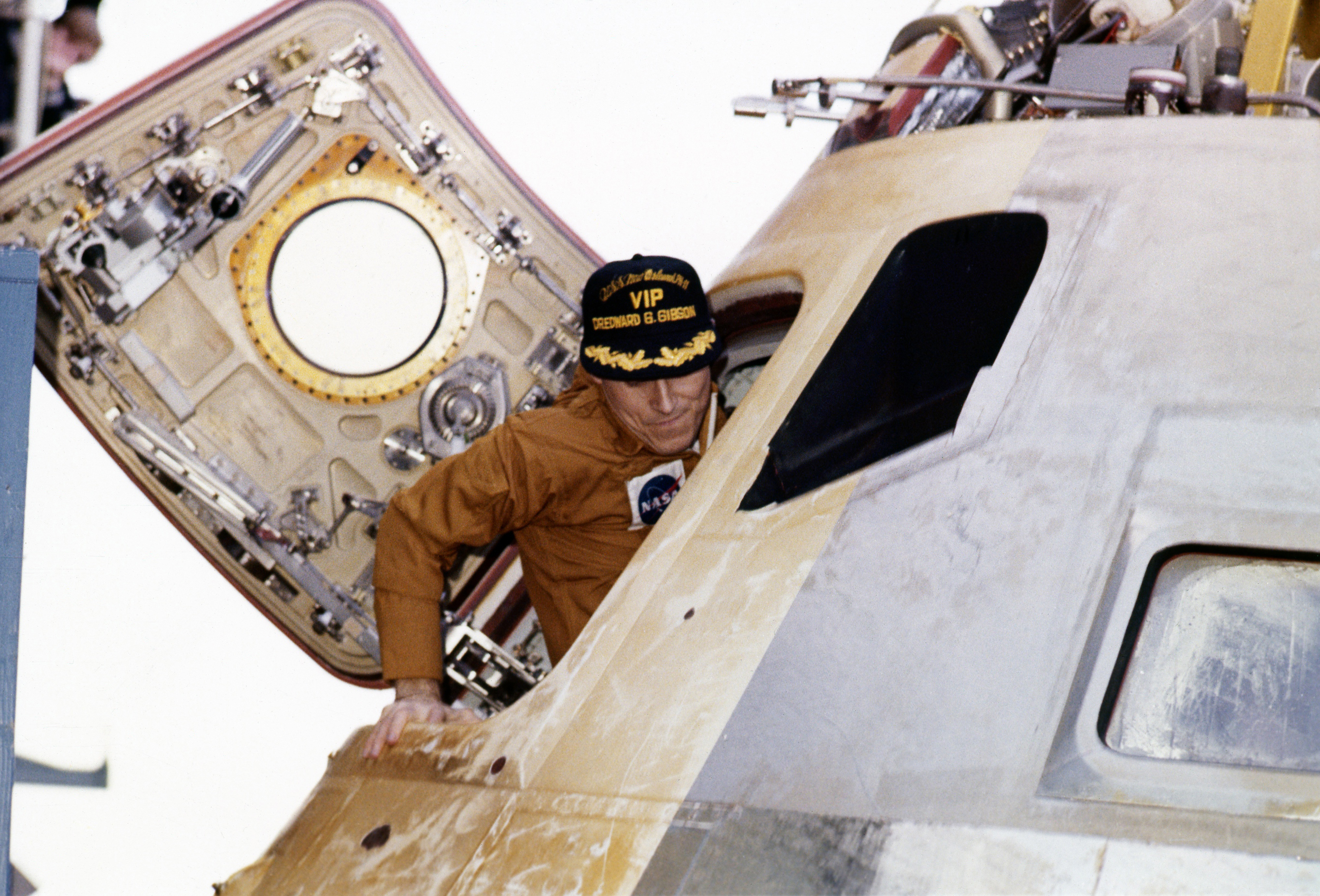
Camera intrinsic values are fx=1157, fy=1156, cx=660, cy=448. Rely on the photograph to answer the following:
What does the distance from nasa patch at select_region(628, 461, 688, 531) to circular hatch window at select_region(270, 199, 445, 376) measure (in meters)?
1.13

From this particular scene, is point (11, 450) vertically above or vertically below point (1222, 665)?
above

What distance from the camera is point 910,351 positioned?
1.39 metres

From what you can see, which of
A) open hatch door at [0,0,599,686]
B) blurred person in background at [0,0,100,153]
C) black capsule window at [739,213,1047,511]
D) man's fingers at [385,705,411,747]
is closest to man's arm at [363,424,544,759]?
man's fingers at [385,705,411,747]

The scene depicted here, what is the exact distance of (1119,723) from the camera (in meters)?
1.06

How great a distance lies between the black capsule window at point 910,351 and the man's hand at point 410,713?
563 mm

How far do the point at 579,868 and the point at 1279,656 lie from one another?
2.23 ft

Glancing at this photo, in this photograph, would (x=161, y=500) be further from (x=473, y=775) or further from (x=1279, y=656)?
(x=1279, y=656)

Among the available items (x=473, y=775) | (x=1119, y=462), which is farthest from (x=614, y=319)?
(x=1119, y=462)

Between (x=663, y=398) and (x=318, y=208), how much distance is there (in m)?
1.43

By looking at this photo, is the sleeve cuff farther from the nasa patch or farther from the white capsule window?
the white capsule window

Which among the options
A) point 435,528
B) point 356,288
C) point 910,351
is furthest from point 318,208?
point 910,351

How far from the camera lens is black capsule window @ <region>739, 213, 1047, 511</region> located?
1.29 m

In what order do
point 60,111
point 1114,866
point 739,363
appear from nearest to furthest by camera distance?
point 1114,866 < point 739,363 < point 60,111

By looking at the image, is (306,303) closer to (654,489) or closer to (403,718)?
(654,489)
